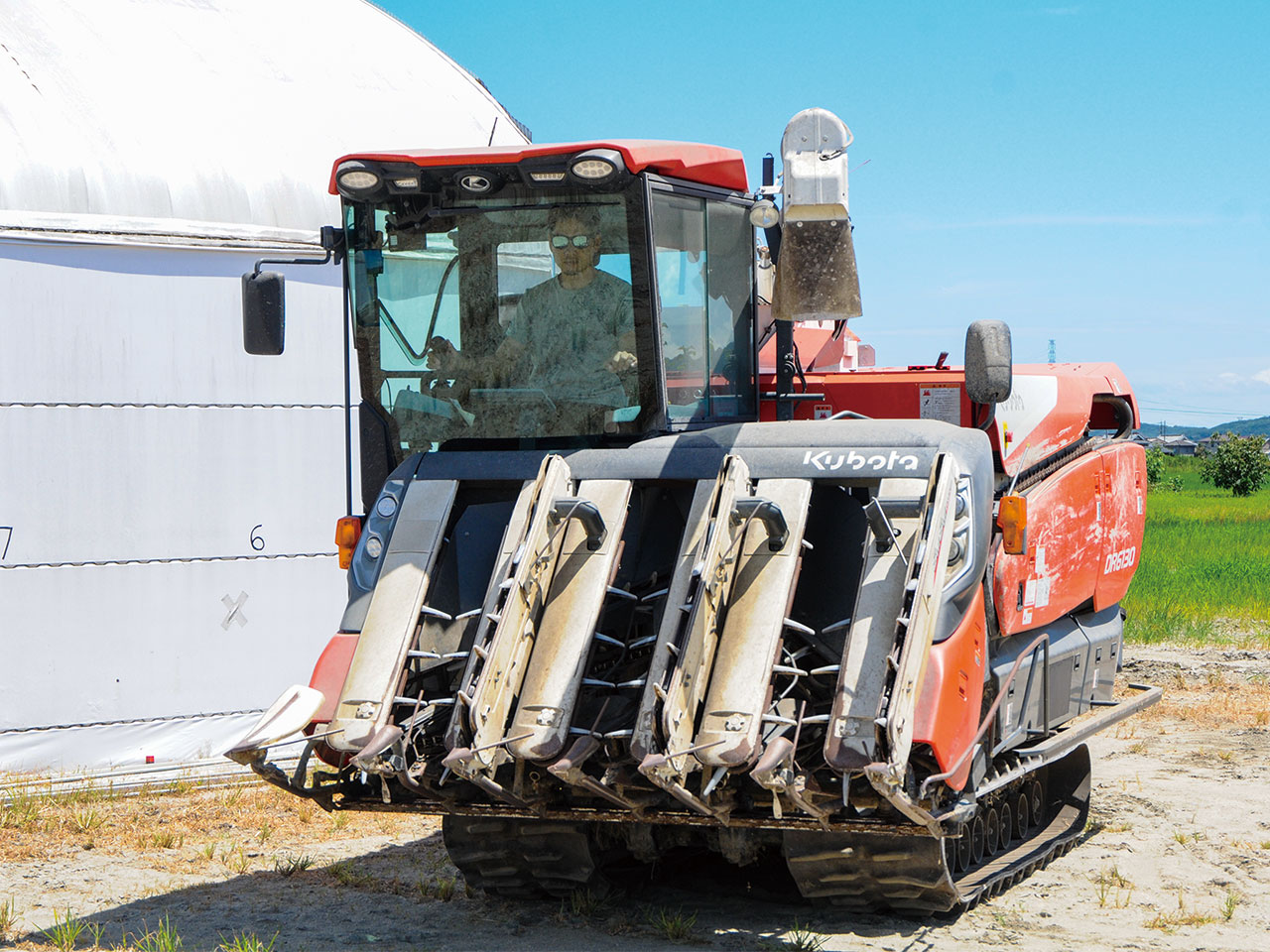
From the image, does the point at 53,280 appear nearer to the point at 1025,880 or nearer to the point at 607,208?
the point at 607,208

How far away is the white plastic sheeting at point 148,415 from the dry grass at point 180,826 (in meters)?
0.58

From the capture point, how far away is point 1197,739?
36.9ft

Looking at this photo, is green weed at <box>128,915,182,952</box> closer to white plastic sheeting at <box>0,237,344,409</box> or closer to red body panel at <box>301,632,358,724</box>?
red body panel at <box>301,632,358,724</box>

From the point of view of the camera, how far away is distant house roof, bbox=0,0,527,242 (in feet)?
32.3

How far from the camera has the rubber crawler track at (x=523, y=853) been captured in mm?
6422

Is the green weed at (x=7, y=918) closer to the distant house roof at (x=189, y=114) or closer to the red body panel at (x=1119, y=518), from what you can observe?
the distant house roof at (x=189, y=114)

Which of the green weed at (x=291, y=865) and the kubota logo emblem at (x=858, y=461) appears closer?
the kubota logo emblem at (x=858, y=461)

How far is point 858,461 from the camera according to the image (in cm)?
583

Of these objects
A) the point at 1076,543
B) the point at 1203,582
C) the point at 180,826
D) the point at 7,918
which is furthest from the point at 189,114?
the point at 1203,582

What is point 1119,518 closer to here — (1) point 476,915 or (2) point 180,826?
(1) point 476,915

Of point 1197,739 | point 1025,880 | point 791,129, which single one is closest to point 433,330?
point 791,129

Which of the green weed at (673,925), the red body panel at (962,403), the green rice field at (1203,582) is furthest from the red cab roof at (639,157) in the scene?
the green rice field at (1203,582)

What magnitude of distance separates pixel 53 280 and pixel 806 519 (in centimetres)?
597

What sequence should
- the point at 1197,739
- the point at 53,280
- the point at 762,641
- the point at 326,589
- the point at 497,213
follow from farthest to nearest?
the point at 1197,739 → the point at 326,589 → the point at 53,280 → the point at 497,213 → the point at 762,641
